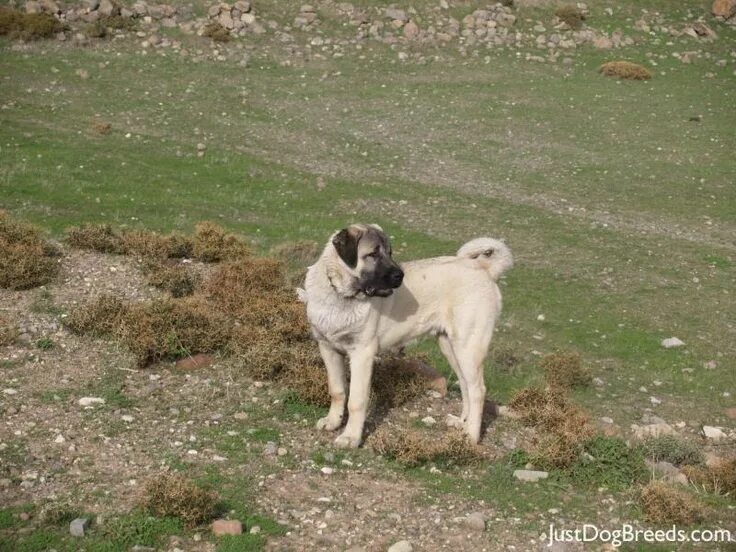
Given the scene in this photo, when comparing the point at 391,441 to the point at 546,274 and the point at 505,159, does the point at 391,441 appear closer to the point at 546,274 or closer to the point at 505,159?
the point at 546,274

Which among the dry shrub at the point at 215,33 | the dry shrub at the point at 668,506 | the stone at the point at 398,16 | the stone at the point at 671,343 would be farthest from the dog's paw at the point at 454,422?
the stone at the point at 398,16

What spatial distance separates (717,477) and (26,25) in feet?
93.9

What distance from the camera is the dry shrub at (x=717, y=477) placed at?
1065 cm

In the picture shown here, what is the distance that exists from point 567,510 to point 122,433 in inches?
185

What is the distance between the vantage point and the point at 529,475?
10.2 m

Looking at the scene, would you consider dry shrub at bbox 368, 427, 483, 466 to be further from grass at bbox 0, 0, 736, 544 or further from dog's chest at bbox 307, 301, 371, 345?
dog's chest at bbox 307, 301, 371, 345

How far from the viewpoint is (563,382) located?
14602 millimetres

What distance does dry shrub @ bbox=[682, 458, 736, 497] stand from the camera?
10648 mm

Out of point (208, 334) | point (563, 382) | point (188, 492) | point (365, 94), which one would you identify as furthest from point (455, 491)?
point (365, 94)

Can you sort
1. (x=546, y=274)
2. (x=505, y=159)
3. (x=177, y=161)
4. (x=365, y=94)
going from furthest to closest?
1. (x=365, y=94)
2. (x=505, y=159)
3. (x=177, y=161)
4. (x=546, y=274)

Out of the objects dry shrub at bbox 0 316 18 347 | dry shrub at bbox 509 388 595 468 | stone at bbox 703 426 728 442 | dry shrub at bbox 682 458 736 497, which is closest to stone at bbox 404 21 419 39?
stone at bbox 703 426 728 442

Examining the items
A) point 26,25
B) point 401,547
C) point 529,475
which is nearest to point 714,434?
point 529,475

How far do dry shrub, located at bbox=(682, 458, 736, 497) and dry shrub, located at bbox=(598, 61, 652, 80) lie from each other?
85.8 feet

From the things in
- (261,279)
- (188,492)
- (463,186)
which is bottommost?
(463,186)
